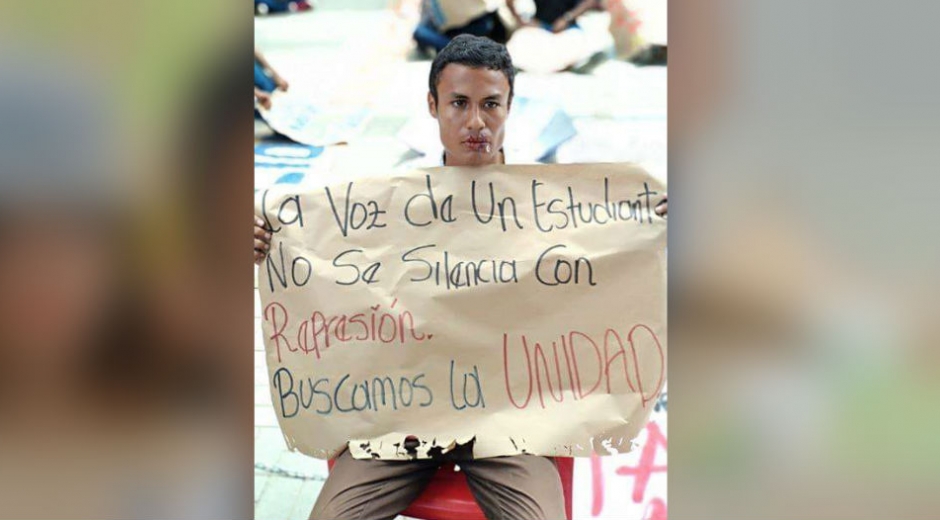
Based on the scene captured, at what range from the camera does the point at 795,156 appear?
1.57 m

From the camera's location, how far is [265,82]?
1.77 m

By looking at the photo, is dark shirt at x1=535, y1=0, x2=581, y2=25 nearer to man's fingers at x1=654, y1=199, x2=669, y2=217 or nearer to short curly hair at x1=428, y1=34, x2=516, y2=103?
short curly hair at x1=428, y1=34, x2=516, y2=103

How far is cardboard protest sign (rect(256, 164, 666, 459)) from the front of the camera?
1742 millimetres

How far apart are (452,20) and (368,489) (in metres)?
0.91

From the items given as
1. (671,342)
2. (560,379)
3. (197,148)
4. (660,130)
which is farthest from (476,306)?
(197,148)

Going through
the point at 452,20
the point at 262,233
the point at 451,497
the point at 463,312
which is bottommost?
the point at 451,497

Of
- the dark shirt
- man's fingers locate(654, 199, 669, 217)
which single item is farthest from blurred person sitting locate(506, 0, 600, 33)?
man's fingers locate(654, 199, 669, 217)

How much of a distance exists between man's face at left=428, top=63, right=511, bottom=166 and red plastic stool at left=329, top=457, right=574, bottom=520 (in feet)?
1.98

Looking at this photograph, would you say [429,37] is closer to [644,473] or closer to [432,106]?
[432,106]

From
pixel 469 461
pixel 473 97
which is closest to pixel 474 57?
pixel 473 97

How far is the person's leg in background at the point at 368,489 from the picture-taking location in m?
1.75

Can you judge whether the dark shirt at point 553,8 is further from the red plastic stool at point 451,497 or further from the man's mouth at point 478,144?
the red plastic stool at point 451,497

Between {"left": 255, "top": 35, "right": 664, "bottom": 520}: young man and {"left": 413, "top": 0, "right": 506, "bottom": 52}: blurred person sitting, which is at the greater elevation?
{"left": 413, "top": 0, "right": 506, "bottom": 52}: blurred person sitting

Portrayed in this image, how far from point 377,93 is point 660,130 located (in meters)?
0.55
